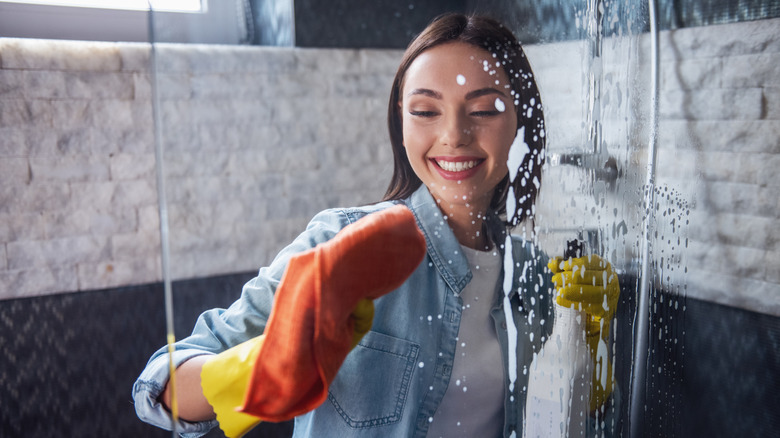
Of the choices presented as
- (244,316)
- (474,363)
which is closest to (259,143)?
(244,316)

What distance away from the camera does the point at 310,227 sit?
0.38 m

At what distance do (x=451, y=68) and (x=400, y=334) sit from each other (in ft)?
0.60

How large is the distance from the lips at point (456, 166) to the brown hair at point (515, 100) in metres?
0.02

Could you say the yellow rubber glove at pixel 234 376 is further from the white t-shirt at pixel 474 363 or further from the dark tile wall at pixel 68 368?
the dark tile wall at pixel 68 368

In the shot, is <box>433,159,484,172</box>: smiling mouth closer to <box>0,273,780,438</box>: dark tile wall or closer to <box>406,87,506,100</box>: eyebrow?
<box>406,87,506,100</box>: eyebrow

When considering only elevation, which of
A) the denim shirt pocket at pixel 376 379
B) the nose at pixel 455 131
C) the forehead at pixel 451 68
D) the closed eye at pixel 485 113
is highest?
the forehead at pixel 451 68

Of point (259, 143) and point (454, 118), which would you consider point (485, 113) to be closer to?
point (454, 118)

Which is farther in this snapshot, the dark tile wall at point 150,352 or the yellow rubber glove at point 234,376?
the dark tile wall at point 150,352

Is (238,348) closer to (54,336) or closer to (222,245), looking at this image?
(222,245)

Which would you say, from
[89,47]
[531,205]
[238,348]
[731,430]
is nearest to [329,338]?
[238,348]

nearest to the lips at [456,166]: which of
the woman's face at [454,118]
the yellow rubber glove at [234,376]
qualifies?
the woman's face at [454,118]

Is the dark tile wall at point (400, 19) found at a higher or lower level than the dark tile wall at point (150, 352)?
higher

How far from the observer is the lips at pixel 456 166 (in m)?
0.37

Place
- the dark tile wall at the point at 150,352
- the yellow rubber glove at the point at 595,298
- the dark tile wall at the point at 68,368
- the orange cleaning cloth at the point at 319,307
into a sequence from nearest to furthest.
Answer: the orange cleaning cloth at the point at 319,307
the yellow rubber glove at the point at 595,298
the dark tile wall at the point at 150,352
the dark tile wall at the point at 68,368
